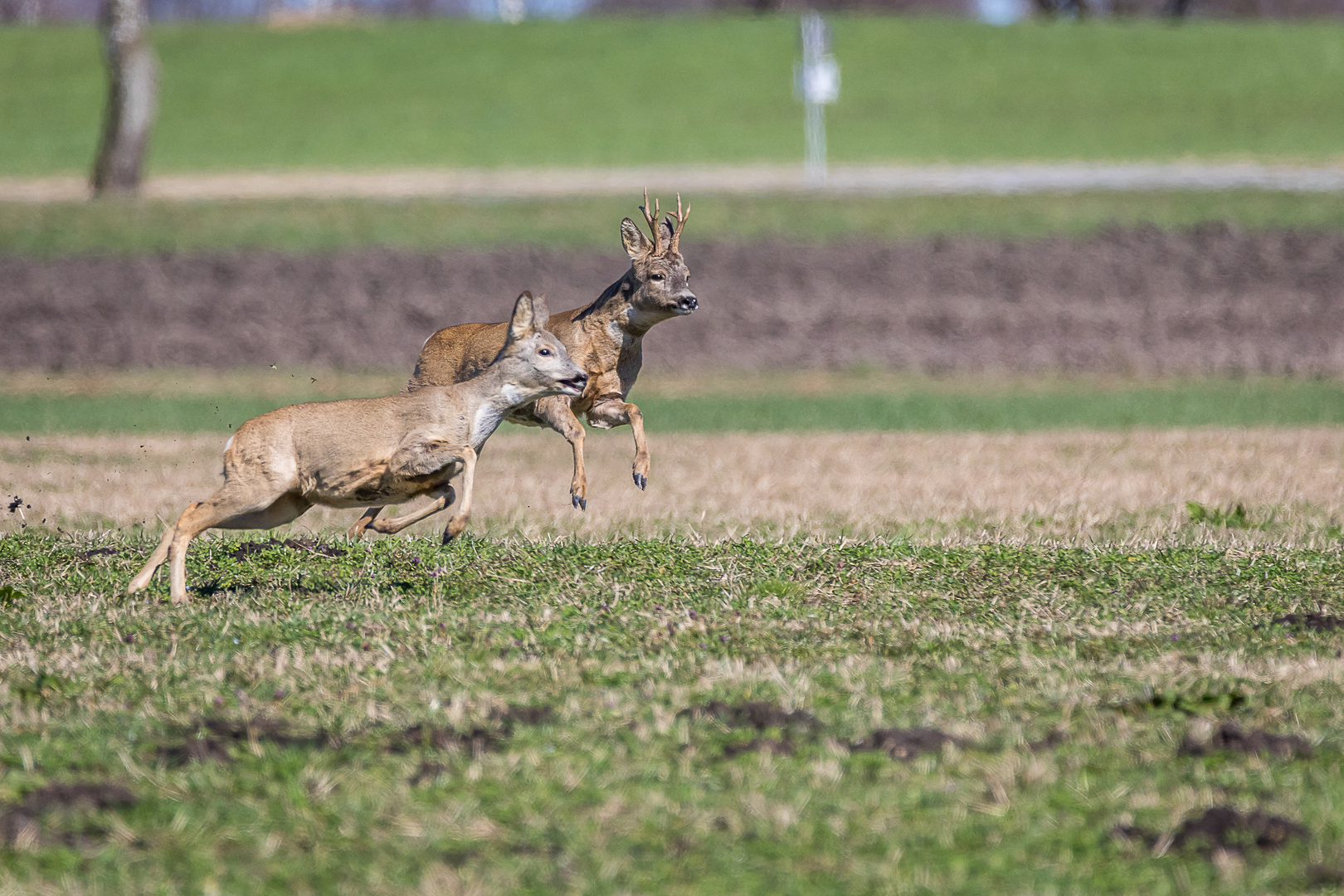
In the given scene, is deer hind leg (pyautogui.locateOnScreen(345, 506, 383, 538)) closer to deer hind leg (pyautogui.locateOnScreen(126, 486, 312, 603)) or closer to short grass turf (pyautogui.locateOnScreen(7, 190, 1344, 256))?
deer hind leg (pyautogui.locateOnScreen(126, 486, 312, 603))

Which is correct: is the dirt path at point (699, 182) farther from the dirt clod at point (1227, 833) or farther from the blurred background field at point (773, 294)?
the dirt clod at point (1227, 833)

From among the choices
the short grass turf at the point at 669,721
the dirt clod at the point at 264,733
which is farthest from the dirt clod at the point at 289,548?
the dirt clod at the point at 264,733

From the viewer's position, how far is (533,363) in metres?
9.38

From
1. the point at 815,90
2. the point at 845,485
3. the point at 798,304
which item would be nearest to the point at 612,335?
the point at 845,485

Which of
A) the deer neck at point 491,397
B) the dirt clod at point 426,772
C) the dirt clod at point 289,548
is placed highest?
the deer neck at point 491,397

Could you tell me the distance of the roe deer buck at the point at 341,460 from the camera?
8578mm

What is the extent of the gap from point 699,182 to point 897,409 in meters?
16.3

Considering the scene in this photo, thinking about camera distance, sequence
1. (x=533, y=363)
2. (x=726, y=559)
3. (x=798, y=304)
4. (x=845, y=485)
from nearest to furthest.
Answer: (x=726, y=559) → (x=533, y=363) → (x=845, y=485) → (x=798, y=304)

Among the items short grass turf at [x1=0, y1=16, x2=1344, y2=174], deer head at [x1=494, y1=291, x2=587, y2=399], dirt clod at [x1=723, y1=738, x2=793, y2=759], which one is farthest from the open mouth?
short grass turf at [x1=0, y1=16, x2=1344, y2=174]

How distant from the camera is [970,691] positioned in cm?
661

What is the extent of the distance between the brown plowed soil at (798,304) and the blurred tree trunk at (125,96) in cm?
624

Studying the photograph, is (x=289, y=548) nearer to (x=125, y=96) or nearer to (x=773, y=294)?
(x=773, y=294)

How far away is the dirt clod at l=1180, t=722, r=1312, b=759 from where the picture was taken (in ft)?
19.0

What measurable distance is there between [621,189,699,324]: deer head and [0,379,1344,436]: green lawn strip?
8985 millimetres
